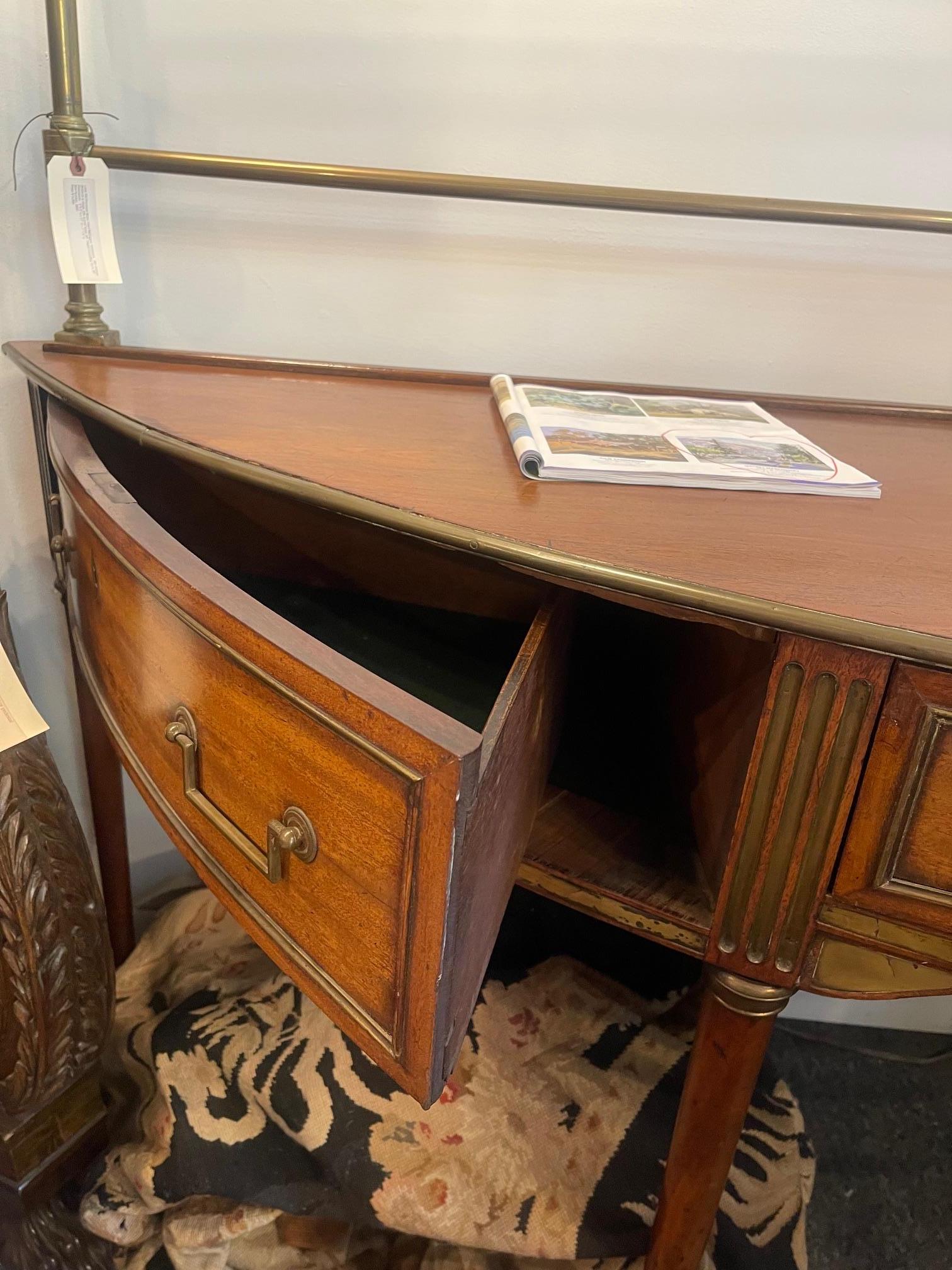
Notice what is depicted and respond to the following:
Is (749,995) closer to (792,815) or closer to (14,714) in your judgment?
(792,815)

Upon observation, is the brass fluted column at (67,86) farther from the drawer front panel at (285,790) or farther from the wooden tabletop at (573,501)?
the drawer front panel at (285,790)

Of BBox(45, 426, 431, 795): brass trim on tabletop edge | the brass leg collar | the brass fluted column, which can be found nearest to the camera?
BBox(45, 426, 431, 795): brass trim on tabletop edge

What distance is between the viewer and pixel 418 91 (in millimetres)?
888

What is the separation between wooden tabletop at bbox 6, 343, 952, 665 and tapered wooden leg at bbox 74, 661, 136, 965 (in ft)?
1.27

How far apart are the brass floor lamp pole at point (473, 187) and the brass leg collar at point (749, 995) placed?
2.23ft

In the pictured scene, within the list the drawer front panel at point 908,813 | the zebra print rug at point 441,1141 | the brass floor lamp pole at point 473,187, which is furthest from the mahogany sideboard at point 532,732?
the brass floor lamp pole at point 473,187

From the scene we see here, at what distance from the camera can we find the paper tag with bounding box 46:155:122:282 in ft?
2.63

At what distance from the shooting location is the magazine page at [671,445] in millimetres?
545

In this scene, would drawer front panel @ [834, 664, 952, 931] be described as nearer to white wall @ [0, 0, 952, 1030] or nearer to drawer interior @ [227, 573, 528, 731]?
drawer interior @ [227, 573, 528, 731]

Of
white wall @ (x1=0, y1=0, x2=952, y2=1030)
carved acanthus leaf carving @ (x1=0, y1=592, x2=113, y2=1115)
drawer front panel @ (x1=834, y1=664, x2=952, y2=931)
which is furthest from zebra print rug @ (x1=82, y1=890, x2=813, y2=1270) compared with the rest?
white wall @ (x1=0, y1=0, x2=952, y2=1030)

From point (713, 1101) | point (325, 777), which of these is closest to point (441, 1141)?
point (713, 1101)

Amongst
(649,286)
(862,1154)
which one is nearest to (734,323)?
(649,286)

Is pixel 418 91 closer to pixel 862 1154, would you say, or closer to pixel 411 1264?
pixel 411 1264

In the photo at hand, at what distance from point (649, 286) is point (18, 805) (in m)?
0.80
